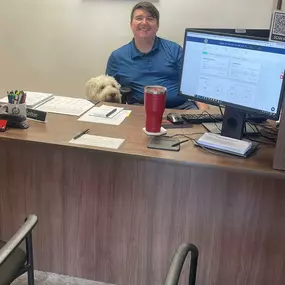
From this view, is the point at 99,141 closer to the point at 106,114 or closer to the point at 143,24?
the point at 106,114

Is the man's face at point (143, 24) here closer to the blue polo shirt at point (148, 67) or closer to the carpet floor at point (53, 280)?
the blue polo shirt at point (148, 67)

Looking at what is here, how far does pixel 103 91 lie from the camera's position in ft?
8.36

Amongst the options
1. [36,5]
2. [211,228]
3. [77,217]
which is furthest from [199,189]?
[36,5]

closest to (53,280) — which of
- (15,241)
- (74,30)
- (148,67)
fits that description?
(15,241)

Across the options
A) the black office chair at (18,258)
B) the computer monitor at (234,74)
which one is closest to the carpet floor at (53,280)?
the black office chair at (18,258)

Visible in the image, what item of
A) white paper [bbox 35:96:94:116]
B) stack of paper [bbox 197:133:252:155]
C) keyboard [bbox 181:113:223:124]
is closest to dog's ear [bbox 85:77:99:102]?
white paper [bbox 35:96:94:116]

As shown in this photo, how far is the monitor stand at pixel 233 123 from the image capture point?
173 cm

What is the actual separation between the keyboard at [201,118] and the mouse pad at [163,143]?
27 centimetres

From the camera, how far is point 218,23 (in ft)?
10.6

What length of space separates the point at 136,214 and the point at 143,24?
157 cm

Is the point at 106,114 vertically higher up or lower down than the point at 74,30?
lower down

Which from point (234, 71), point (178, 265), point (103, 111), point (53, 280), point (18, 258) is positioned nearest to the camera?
point (178, 265)

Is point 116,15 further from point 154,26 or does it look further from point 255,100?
point 255,100

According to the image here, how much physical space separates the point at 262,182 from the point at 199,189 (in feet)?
0.80
